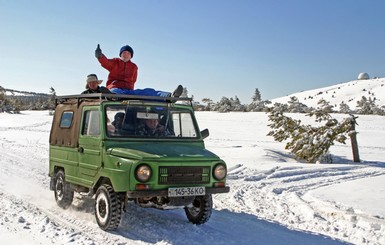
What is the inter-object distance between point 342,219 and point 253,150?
9240mm

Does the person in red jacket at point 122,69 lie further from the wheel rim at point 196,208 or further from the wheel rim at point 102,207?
the wheel rim at point 196,208

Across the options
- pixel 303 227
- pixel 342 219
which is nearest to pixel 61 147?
pixel 303 227

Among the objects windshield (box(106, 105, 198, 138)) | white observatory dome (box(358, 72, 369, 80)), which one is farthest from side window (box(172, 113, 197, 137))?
white observatory dome (box(358, 72, 369, 80))

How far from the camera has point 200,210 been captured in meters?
7.11

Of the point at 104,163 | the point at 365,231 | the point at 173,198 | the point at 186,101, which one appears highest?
the point at 186,101

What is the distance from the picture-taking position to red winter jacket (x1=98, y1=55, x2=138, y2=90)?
30.1 ft

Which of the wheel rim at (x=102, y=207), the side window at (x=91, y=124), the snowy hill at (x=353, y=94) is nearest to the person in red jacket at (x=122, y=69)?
the side window at (x=91, y=124)

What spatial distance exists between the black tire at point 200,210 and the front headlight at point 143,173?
135 cm

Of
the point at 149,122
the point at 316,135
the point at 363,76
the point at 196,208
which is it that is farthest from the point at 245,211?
the point at 363,76

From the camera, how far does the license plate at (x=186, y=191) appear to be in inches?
246

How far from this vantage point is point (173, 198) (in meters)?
6.46

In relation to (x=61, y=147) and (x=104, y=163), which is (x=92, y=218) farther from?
(x=61, y=147)

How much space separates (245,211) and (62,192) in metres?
3.69

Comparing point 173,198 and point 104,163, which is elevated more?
point 104,163
